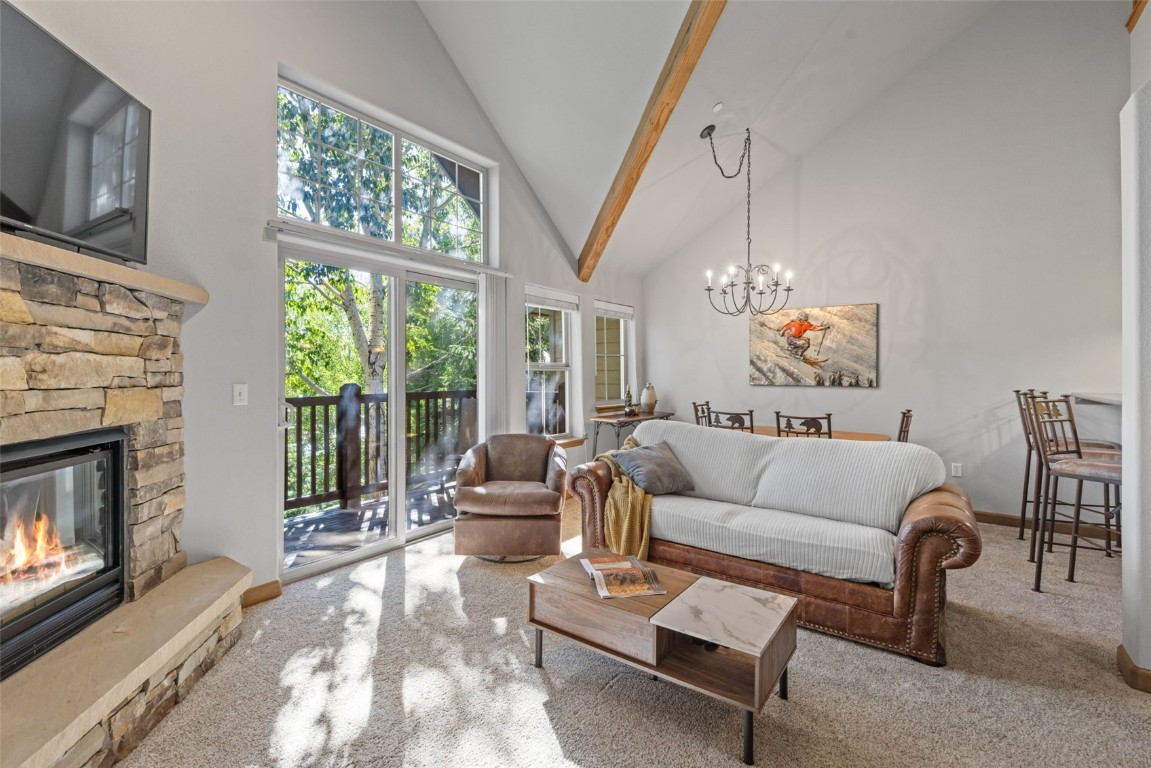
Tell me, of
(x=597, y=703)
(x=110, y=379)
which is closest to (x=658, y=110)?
(x=110, y=379)

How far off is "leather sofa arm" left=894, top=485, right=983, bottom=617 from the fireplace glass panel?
10.8 ft

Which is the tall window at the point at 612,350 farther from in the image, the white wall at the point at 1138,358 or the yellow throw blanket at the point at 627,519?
the white wall at the point at 1138,358

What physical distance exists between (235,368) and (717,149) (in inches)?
167

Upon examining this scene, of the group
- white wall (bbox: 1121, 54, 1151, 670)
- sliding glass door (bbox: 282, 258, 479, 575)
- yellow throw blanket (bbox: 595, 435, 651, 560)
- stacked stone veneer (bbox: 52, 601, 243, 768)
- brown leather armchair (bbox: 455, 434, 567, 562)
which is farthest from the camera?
brown leather armchair (bbox: 455, 434, 567, 562)

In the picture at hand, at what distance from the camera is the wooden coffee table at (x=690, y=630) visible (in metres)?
1.69

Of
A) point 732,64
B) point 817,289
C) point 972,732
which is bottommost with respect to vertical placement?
point 972,732

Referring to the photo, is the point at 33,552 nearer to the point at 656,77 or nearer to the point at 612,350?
the point at 656,77

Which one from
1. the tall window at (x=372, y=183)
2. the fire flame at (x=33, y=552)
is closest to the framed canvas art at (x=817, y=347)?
the tall window at (x=372, y=183)

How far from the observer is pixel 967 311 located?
452cm

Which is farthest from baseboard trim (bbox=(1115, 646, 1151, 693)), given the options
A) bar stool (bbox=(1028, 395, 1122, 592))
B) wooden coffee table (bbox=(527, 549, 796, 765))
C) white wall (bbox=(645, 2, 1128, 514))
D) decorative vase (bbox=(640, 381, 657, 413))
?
decorative vase (bbox=(640, 381, 657, 413))

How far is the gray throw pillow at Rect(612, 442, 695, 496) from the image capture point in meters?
3.17

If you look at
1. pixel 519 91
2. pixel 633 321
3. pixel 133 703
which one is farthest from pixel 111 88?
pixel 633 321

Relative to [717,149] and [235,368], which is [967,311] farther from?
[235,368]

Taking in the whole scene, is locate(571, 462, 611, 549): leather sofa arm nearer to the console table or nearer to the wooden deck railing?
the wooden deck railing
